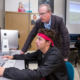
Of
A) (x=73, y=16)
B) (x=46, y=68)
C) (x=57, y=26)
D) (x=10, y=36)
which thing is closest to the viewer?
(x=46, y=68)

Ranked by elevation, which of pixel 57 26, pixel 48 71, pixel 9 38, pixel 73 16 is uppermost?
pixel 73 16

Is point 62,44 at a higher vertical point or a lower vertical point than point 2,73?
higher

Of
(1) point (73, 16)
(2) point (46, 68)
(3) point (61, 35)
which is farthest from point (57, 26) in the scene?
(1) point (73, 16)

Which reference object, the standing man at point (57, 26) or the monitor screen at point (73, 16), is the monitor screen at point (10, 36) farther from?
the monitor screen at point (73, 16)

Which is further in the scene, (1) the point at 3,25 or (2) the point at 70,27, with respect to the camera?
(2) the point at 70,27

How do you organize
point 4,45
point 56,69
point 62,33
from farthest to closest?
point 4,45, point 62,33, point 56,69

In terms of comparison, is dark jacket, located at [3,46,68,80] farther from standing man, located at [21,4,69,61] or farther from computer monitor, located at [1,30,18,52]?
computer monitor, located at [1,30,18,52]

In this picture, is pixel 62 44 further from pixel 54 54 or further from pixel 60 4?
pixel 60 4

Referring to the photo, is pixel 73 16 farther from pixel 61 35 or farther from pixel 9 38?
pixel 9 38

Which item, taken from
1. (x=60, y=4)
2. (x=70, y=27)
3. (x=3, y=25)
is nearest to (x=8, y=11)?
(x=3, y=25)

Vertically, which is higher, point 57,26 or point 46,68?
point 57,26

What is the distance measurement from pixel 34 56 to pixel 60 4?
3.40 meters

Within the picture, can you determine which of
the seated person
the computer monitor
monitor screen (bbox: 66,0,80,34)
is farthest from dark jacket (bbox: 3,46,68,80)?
monitor screen (bbox: 66,0,80,34)

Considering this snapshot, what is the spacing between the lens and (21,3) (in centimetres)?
433
